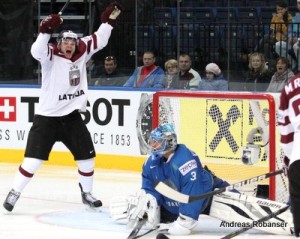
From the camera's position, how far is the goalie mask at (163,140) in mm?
6320

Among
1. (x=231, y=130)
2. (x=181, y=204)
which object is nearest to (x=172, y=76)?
(x=231, y=130)

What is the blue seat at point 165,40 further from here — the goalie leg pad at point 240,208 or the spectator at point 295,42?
the goalie leg pad at point 240,208

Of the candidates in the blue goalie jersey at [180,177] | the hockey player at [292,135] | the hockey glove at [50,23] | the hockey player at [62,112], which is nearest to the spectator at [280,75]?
the hockey player at [62,112]

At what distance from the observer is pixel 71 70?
7418mm

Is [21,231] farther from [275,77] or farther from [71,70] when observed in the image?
[275,77]

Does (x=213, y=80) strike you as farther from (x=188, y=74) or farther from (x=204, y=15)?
(x=204, y=15)

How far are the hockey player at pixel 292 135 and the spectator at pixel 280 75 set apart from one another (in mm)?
4438

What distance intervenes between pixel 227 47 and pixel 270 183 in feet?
9.26

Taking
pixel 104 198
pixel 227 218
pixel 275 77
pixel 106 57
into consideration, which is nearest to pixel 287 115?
pixel 227 218

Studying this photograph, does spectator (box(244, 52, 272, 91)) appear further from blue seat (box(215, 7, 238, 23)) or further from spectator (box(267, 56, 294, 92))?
blue seat (box(215, 7, 238, 23))

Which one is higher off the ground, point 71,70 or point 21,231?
point 71,70

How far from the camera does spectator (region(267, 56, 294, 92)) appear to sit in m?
9.23

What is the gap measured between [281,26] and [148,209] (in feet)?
11.5

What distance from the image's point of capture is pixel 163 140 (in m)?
6.32
